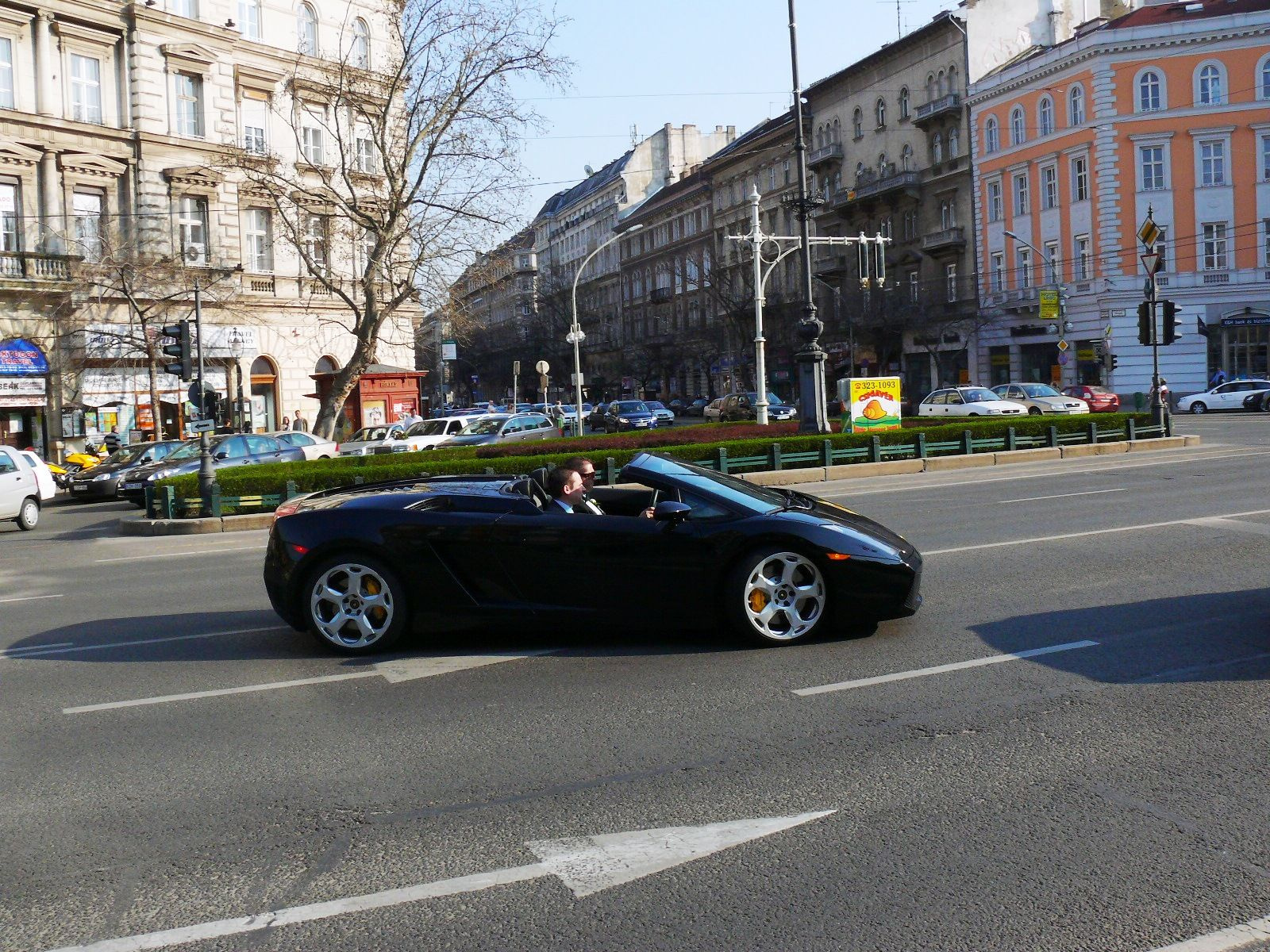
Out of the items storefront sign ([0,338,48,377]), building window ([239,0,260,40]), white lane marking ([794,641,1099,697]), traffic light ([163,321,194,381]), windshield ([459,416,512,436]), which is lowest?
white lane marking ([794,641,1099,697])

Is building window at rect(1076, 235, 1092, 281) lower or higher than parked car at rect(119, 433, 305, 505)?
higher

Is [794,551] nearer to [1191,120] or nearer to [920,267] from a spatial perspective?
[1191,120]

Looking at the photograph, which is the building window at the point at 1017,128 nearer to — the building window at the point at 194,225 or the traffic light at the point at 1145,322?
the traffic light at the point at 1145,322

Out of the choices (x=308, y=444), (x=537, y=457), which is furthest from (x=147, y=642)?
(x=308, y=444)

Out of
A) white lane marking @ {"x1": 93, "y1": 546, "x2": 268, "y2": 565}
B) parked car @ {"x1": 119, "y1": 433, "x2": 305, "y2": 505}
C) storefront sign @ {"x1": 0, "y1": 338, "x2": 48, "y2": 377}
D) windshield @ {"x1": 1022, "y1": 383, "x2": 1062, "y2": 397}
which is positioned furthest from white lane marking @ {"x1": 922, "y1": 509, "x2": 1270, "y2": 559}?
storefront sign @ {"x1": 0, "y1": 338, "x2": 48, "y2": 377}

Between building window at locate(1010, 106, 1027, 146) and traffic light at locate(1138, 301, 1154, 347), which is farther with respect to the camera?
building window at locate(1010, 106, 1027, 146)

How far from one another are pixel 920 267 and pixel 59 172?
135ft

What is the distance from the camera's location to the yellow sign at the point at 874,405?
85.4ft

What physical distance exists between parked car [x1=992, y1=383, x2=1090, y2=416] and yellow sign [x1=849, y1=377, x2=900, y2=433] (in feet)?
48.6

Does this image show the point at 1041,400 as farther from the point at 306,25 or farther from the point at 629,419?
the point at 306,25

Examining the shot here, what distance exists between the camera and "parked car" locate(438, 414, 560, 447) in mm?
34656

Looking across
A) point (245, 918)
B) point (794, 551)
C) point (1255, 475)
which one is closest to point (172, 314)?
point (1255, 475)

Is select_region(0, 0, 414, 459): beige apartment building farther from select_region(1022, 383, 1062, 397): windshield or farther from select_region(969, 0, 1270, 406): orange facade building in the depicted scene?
select_region(969, 0, 1270, 406): orange facade building

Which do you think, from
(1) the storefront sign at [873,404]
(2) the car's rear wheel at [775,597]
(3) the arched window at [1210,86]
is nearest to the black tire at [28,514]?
(1) the storefront sign at [873,404]
